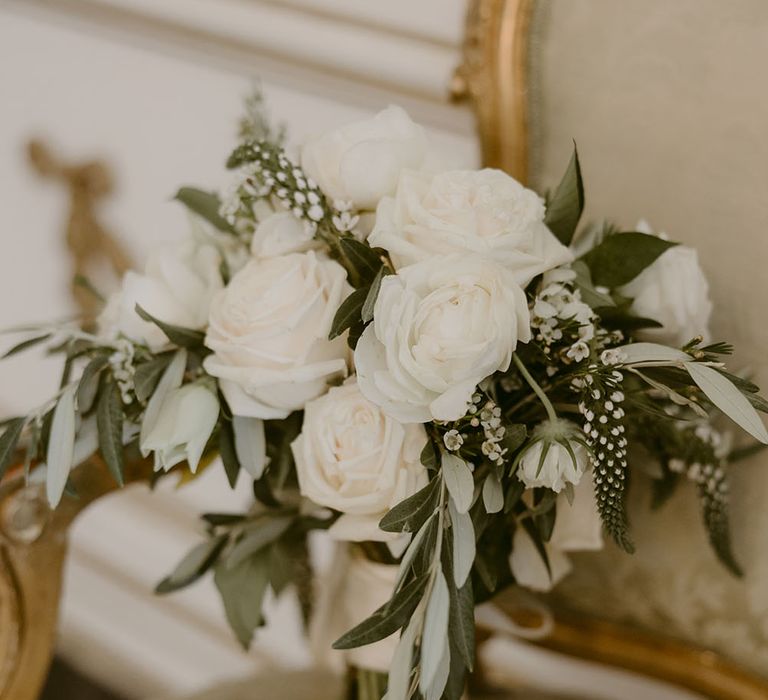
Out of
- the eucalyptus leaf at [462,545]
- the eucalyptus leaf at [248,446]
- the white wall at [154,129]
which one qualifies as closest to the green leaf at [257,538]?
the eucalyptus leaf at [248,446]

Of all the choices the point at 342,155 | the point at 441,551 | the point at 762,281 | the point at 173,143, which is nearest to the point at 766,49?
the point at 762,281

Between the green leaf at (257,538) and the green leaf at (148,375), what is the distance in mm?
148

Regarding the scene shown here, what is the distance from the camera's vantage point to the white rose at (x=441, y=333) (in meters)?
0.41

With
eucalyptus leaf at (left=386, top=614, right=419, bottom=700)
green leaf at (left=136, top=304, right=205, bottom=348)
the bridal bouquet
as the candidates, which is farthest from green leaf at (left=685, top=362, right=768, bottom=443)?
green leaf at (left=136, top=304, right=205, bottom=348)

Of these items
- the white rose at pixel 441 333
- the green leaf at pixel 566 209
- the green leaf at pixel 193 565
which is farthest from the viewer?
the green leaf at pixel 193 565

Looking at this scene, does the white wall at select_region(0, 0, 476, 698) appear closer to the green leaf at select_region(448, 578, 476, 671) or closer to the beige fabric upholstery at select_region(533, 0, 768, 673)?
the beige fabric upholstery at select_region(533, 0, 768, 673)

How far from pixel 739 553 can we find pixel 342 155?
1.43 feet

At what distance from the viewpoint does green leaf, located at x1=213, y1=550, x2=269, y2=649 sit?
1.97 ft

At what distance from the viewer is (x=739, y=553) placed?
2.02 feet

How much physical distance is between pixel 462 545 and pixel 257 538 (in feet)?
0.76

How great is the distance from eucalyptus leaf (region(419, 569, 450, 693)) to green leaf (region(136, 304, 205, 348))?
0.23 metres

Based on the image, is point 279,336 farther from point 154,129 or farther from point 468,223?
→ point 154,129

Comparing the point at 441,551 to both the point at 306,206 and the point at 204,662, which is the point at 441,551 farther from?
the point at 204,662

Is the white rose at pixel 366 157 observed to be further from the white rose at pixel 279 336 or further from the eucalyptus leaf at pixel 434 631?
the eucalyptus leaf at pixel 434 631
